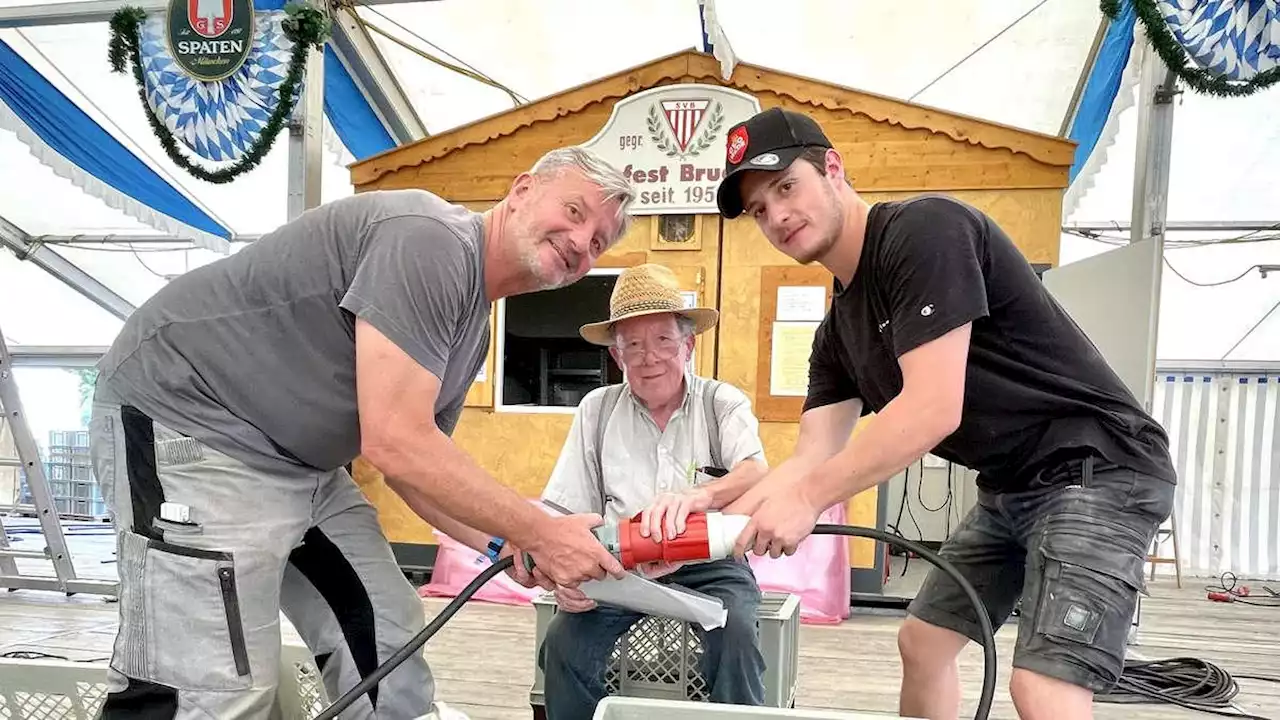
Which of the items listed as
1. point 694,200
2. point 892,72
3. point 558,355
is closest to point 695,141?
point 694,200

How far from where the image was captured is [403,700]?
1.43 m

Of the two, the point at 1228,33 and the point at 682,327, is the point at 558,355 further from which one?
the point at 1228,33

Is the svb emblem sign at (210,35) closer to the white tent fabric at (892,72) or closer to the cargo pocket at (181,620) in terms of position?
the white tent fabric at (892,72)

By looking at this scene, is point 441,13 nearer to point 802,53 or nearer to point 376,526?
point 802,53

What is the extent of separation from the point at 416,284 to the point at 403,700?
2.55 ft

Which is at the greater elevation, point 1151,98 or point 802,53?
point 802,53

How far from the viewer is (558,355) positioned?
452 centimetres

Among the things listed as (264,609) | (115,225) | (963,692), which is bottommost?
(963,692)

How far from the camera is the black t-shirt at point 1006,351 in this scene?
1.24 m

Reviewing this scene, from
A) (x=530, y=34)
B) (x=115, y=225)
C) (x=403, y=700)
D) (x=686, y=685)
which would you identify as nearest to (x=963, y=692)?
(x=686, y=685)

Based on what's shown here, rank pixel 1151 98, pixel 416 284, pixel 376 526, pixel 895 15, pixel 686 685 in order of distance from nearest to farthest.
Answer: pixel 416 284
pixel 376 526
pixel 686 685
pixel 1151 98
pixel 895 15

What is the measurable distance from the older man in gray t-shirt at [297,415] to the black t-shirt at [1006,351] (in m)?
0.48

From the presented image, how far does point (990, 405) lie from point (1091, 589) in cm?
32

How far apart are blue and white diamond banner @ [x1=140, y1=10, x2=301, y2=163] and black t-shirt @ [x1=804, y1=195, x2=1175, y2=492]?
318 cm
